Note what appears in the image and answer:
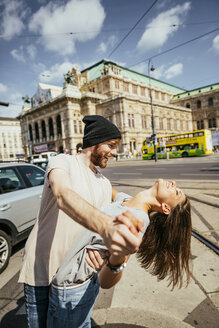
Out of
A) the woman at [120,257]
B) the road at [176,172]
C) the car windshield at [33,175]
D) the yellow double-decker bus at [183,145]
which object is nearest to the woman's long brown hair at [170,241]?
the woman at [120,257]

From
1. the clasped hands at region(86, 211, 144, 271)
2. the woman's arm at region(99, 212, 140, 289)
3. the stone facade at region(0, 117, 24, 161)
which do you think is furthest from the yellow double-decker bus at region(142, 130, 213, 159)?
the stone facade at region(0, 117, 24, 161)

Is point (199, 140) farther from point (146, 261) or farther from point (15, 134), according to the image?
point (15, 134)

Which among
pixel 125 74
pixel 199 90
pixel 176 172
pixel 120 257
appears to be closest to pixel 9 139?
pixel 125 74

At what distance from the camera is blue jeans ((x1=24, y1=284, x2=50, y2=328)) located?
1257 mm

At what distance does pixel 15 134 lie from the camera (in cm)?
8000

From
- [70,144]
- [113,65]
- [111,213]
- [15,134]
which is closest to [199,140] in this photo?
[70,144]

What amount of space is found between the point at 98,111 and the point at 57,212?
44073mm

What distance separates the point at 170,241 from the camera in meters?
1.44

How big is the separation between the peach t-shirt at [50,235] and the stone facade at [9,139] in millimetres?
83390

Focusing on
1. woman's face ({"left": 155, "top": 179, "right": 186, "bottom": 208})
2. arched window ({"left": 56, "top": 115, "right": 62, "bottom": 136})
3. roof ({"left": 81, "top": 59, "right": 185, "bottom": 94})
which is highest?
roof ({"left": 81, "top": 59, "right": 185, "bottom": 94})

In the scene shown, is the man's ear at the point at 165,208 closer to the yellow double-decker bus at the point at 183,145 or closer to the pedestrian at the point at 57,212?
the pedestrian at the point at 57,212

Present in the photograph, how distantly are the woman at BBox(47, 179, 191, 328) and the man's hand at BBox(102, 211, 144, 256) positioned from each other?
1cm

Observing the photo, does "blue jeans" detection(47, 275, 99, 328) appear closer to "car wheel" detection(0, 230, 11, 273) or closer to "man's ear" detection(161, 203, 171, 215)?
"man's ear" detection(161, 203, 171, 215)

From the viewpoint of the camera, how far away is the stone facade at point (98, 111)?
41.0 m
